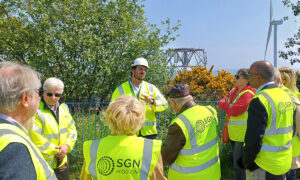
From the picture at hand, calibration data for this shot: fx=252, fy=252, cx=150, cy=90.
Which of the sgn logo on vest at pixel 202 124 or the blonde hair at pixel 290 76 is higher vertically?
the blonde hair at pixel 290 76

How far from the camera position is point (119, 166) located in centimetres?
192

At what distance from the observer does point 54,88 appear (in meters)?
3.10

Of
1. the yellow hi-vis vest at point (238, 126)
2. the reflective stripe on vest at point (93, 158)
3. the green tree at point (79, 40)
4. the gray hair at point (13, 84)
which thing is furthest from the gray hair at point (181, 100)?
the green tree at point (79, 40)

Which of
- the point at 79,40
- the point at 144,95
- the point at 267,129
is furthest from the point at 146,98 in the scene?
the point at 79,40

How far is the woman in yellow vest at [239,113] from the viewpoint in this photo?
366 cm

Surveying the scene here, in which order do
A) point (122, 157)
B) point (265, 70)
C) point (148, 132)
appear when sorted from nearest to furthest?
point (122, 157)
point (265, 70)
point (148, 132)

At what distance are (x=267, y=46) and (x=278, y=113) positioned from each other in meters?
13.3

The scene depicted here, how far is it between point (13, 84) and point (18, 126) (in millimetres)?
220

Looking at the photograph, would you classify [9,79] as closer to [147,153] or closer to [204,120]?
[147,153]

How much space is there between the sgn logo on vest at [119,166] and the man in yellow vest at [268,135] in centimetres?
130

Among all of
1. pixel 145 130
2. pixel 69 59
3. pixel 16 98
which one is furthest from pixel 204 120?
pixel 69 59

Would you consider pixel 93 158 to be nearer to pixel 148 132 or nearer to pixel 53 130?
pixel 53 130

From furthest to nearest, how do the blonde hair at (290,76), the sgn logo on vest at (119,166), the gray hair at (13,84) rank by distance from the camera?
the blonde hair at (290,76) < the sgn logo on vest at (119,166) < the gray hair at (13,84)

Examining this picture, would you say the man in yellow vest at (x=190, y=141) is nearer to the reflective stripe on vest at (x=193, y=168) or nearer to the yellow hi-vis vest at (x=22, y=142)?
the reflective stripe on vest at (x=193, y=168)
